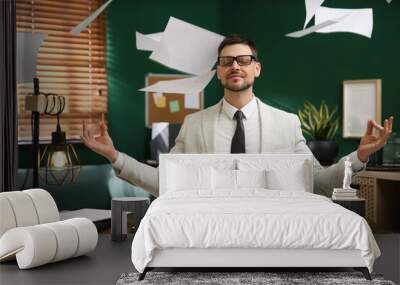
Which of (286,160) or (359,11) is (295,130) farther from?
(359,11)

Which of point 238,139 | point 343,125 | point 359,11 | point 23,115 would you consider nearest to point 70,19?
point 23,115

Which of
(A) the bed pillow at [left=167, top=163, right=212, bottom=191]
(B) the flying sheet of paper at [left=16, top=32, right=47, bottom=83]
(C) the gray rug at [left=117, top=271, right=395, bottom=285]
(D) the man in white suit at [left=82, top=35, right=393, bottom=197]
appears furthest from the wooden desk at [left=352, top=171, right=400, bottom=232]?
(B) the flying sheet of paper at [left=16, top=32, right=47, bottom=83]

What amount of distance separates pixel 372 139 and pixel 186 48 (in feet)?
4.63

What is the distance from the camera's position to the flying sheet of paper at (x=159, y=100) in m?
6.61

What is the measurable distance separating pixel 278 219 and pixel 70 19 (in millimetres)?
3757

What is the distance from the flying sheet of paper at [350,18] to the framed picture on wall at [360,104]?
3.14 metres

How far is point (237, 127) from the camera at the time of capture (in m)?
4.47

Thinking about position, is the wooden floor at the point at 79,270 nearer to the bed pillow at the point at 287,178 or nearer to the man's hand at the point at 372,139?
the bed pillow at the point at 287,178

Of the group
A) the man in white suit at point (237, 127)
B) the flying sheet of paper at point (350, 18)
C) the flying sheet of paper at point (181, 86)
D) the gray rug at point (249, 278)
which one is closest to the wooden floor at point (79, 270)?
the gray rug at point (249, 278)

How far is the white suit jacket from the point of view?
450 cm

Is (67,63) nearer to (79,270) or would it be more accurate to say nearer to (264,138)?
(264,138)

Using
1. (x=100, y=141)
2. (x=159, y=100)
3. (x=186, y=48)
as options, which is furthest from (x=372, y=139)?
(x=159, y=100)

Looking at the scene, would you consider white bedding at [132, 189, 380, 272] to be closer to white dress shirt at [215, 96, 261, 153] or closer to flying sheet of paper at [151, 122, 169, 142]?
white dress shirt at [215, 96, 261, 153]

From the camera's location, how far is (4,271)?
379 cm
